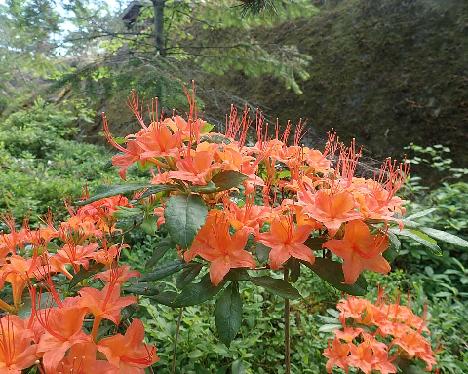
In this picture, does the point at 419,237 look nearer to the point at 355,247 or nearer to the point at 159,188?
the point at 355,247

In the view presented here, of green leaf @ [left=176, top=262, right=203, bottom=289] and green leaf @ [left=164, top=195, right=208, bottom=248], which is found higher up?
green leaf @ [left=164, top=195, right=208, bottom=248]

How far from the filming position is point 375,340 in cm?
127

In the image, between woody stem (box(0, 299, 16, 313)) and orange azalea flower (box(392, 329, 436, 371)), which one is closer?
woody stem (box(0, 299, 16, 313))

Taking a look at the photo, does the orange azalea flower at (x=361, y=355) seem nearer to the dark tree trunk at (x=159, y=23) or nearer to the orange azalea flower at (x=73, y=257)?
the orange azalea flower at (x=73, y=257)

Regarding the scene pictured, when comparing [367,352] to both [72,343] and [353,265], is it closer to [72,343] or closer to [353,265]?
[353,265]

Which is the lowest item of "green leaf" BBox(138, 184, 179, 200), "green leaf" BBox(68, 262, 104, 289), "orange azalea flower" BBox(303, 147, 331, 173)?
"green leaf" BBox(68, 262, 104, 289)

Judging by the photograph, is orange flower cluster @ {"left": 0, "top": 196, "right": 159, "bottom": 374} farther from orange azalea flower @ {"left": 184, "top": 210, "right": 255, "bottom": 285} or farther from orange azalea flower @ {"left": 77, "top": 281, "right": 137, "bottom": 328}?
orange azalea flower @ {"left": 184, "top": 210, "right": 255, "bottom": 285}

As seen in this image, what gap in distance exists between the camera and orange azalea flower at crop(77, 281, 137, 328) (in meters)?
0.71

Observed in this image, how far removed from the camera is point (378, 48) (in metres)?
5.02

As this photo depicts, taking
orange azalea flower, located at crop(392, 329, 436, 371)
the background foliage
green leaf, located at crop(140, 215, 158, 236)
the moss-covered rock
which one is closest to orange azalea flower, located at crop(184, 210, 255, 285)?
green leaf, located at crop(140, 215, 158, 236)

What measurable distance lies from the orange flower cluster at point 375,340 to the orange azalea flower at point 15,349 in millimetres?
857

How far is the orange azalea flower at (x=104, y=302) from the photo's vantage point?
709mm

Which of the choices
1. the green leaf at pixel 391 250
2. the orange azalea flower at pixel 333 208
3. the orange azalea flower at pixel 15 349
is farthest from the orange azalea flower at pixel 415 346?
the orange azalea flower at pixel 15 349

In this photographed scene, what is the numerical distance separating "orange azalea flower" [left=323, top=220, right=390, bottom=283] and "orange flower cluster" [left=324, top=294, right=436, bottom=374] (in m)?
0.50
